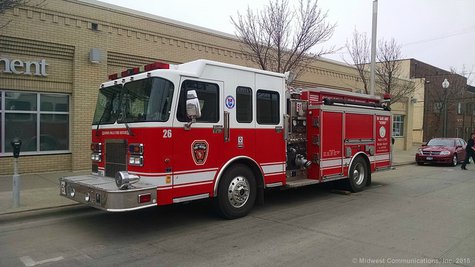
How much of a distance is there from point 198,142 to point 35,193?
488 centimetres

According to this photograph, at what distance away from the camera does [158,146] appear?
5930 mm

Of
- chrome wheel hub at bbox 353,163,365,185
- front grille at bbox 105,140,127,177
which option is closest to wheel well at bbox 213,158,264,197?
front grille at bbox 105,140,127,177

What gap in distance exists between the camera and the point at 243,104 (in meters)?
7.28

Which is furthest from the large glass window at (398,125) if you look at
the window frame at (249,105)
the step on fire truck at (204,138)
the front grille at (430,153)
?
the window frame at (249,105)

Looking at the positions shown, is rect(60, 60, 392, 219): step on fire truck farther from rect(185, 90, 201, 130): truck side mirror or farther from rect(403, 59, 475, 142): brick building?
rect(403, 59, 475, 142): brick building

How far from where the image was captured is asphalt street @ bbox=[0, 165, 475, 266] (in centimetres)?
506

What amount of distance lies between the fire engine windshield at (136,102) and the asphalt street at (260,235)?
6.29ft

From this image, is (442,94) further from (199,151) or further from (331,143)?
(199,151)

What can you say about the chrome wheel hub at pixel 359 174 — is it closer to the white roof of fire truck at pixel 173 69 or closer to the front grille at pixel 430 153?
the white roof of fire truck at pixel 173 69

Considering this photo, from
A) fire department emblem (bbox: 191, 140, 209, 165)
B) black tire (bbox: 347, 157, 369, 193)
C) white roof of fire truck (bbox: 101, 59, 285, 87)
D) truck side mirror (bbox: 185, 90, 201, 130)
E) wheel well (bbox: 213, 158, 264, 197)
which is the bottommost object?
black tire (bbox: 347, 157, 369, 193)

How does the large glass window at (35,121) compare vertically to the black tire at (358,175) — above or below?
above

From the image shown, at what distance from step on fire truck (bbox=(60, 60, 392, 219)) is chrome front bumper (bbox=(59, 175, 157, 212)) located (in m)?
0.01

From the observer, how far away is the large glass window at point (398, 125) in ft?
97.5

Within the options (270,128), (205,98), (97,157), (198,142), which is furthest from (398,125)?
(97,157)
